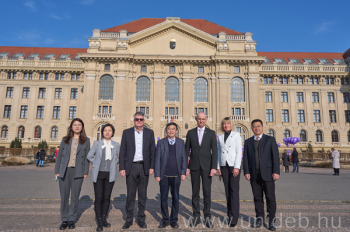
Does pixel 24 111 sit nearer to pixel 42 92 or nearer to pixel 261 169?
pixel 42 92

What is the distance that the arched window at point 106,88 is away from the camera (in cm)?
3488

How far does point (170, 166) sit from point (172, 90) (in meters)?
31.1

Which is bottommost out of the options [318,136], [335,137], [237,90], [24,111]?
[335,137]

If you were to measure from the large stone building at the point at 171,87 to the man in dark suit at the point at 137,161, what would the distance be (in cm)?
2822

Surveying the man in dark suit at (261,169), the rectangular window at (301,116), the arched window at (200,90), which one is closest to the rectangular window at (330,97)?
the rectangular window at (301,116)

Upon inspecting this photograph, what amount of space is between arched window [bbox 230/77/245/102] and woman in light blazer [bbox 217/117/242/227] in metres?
31.2

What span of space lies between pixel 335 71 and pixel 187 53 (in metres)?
26.8

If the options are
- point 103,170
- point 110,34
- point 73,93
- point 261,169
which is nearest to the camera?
point 103,170

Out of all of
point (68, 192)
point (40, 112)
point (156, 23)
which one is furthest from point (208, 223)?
point (156, 23)

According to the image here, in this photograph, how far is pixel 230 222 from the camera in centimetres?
473

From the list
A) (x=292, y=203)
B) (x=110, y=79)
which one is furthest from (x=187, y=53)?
(x=292, y=203)

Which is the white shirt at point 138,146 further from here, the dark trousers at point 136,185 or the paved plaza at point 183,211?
the paved plaza at point 183,211

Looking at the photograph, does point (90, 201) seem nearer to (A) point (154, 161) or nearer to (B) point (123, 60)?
(A) point (154, 161)

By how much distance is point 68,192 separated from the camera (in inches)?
192
